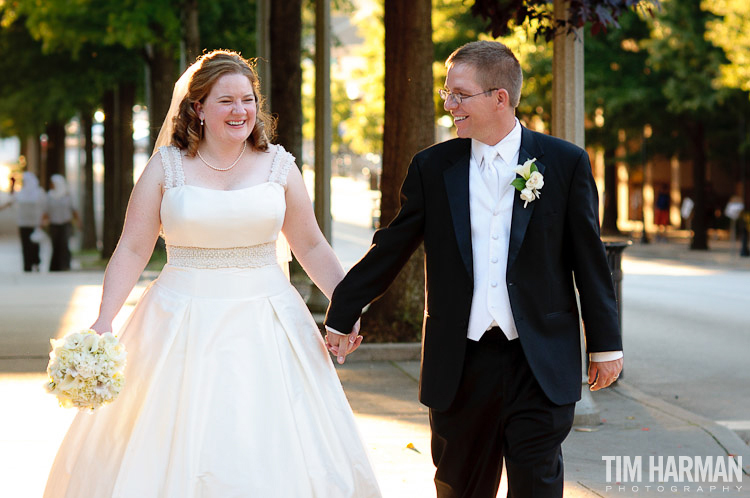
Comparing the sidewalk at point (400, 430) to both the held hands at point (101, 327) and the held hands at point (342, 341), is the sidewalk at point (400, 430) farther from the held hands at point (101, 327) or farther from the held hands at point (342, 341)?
the held hands at point (101, 327)

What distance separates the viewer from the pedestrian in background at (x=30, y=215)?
72.8ft

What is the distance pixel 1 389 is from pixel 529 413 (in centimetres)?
564

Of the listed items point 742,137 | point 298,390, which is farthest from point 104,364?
point 742,137

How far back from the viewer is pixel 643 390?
980 centimetres

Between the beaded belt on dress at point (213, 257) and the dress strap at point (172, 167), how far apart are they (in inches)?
10.4

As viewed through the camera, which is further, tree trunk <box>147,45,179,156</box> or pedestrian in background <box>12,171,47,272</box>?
pedestrian in background <box>12,171,47,272</box>

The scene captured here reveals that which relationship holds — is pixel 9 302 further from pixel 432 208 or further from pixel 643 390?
pixel 432 208

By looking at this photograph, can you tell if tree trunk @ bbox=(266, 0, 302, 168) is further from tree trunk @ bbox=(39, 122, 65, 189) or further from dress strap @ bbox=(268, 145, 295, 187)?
tree trunk @ bbox=(39, 122, 65, 189)

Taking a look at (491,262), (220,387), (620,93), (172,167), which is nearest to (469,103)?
(491,262)

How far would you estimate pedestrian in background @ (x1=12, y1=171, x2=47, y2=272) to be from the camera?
22.2 meters

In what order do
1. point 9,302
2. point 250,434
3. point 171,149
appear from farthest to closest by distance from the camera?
point 9,302, point 171,149, point 250,434

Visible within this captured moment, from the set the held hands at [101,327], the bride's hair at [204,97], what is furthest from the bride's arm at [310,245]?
the held hands at [101,327]

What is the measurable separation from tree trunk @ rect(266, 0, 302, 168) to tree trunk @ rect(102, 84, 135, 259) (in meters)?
9.19

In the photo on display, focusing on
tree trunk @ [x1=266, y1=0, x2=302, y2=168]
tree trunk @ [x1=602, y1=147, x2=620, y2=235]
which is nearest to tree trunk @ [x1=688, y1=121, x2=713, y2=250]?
tree trunk @ [x1=602, y1=147, x2=620, y2=235]
